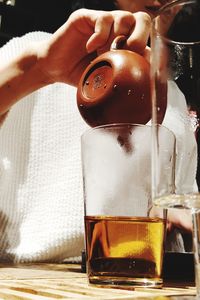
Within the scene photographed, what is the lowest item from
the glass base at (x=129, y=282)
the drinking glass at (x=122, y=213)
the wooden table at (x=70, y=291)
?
the glass base at (x=129, y=282)

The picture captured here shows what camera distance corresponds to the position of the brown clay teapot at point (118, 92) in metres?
0.65

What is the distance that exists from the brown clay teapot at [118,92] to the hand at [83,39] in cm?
11

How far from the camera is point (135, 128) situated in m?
0.58

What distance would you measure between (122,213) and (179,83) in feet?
0.61

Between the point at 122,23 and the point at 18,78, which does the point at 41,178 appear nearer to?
the point at 18,78

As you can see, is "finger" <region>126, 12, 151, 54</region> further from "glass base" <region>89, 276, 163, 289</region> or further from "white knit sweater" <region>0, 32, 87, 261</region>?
"white knit sweater" <region>0, 32, 87, 261</region>

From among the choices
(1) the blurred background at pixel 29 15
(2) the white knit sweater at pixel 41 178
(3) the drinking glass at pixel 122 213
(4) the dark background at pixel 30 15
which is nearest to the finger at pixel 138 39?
(3) the drinking glass at pixel 122 213

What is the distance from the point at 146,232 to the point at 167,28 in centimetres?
24

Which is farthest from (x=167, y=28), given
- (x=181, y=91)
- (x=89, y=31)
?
(x=89, y=31)

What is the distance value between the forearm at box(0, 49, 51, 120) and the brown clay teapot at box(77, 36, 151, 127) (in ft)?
1.61

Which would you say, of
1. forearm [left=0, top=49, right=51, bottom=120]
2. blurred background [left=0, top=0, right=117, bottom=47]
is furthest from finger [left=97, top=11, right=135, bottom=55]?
blurred background [left=0, top=0, right=117, bottom=47]

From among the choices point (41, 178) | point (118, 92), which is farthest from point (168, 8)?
point (41, 178)

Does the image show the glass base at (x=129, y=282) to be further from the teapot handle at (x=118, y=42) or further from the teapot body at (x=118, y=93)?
the teapot handle at (x=118, y=42)

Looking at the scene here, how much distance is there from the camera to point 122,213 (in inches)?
22.1
